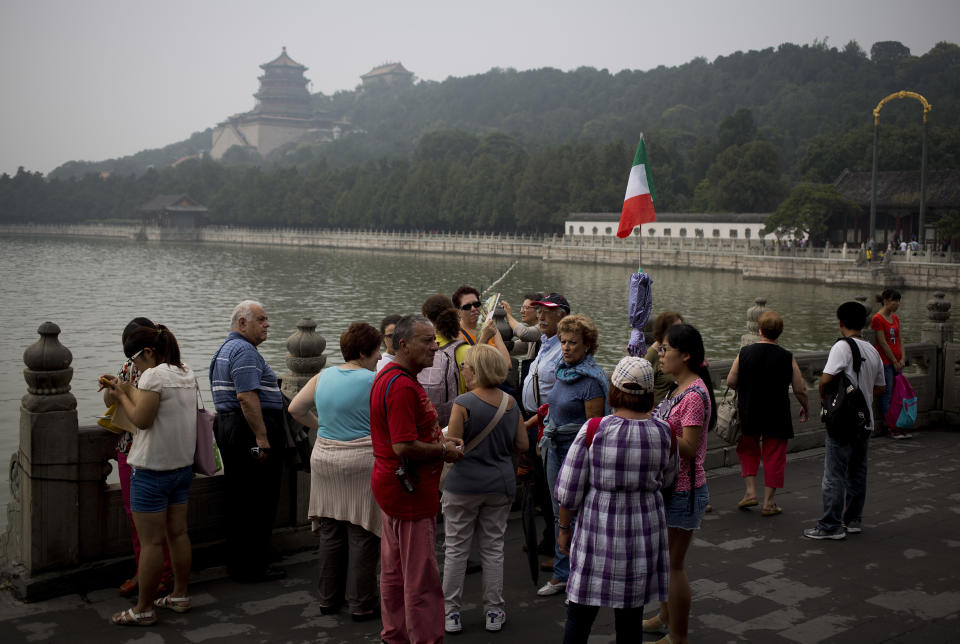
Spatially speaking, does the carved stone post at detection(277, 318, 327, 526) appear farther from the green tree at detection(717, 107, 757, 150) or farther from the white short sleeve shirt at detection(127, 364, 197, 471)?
the green tree at detection(717, 107, 757, 150)

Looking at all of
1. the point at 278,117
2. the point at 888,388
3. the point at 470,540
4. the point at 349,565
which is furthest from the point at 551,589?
the point at 278,117

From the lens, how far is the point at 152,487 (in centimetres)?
427

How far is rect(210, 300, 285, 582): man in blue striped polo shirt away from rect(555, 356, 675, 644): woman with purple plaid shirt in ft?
6.54

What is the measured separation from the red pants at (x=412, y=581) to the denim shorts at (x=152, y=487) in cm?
114

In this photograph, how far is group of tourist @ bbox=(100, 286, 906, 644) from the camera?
3482 mm

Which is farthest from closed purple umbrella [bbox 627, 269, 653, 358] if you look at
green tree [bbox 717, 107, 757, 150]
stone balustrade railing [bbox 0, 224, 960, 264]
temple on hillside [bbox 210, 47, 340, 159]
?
temple on hillside [bbox 210, 47, 340, 159]

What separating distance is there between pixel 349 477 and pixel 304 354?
1474mm

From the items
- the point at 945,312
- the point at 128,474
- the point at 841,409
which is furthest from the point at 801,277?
the point at 128,474

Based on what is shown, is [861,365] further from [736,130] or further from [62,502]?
[736,130]

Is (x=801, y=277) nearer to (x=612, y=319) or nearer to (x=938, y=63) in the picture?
(x=612, y=319)

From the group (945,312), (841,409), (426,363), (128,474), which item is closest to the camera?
(426,363)

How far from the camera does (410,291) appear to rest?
1487 inches

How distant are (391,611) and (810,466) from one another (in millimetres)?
4920

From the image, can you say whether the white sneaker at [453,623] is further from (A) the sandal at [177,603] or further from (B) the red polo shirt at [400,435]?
(A) the sandal at [177,603]
